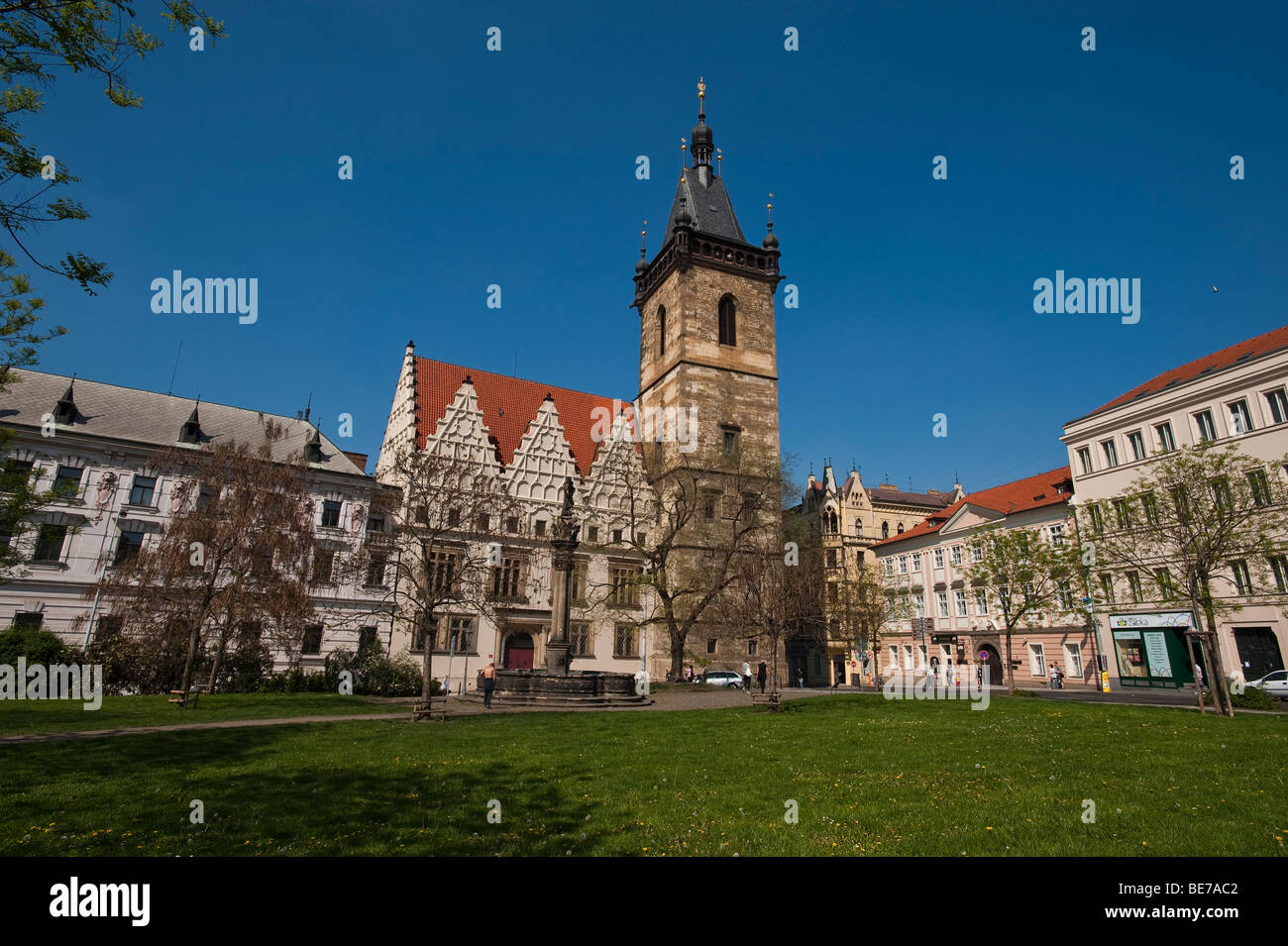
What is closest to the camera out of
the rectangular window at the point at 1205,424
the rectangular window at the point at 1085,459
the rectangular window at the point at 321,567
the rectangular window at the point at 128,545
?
the rectangular window at the point at 321,567

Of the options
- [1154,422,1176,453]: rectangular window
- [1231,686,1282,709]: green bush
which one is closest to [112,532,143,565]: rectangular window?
[1231,686,1282,709]: green bush

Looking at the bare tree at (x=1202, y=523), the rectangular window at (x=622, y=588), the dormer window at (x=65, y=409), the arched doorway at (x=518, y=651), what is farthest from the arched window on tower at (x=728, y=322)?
the dormer window at (x=65, y=409)

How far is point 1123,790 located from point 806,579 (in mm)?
25681

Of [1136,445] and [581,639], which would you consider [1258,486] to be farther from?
[581,639]

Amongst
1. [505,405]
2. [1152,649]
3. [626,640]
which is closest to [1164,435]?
[1152,649]

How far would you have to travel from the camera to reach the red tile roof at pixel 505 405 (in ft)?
145

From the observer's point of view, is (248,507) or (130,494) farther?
(130,494)

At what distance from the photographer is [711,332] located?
166 feet

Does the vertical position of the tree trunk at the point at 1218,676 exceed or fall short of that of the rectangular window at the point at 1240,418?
it falls short

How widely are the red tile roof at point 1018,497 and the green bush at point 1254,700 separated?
24183 mm

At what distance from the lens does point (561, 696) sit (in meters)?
24.5

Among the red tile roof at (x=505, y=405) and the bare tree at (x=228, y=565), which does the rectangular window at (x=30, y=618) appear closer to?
→ the bare tree at (x=228, y=565)
